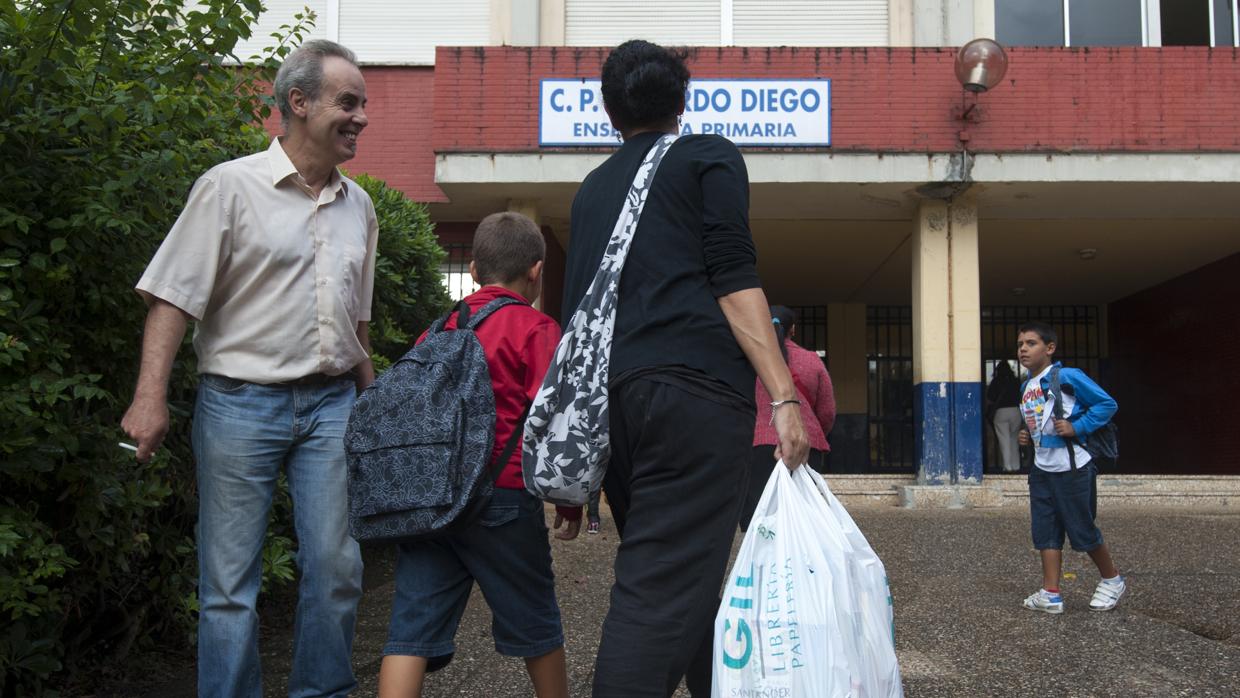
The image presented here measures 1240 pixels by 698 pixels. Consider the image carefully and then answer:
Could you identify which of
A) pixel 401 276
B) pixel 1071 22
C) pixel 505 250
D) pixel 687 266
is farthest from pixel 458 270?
pixel 687 266

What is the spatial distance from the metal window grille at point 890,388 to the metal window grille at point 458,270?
8.34 m

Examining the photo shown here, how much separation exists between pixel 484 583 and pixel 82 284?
5.17 ft

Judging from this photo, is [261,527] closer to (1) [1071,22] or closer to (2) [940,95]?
(2) [940,95]

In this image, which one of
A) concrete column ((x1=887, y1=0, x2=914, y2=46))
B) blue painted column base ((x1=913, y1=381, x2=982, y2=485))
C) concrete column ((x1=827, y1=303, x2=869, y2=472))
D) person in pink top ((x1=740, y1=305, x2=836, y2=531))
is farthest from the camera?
concrete column ((x1=827, y1=303, x2=869, y2=472))

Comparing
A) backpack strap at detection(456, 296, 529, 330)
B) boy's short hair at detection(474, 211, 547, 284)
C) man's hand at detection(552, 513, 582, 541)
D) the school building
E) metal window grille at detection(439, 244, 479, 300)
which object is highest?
the school building

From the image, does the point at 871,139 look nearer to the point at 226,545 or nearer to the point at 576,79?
the point at 576,79

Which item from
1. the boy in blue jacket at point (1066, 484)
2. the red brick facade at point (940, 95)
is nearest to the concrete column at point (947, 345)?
the red brick facade at point (940, 95)

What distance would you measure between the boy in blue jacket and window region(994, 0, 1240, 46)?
801cm

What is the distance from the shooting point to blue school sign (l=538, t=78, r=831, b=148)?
1098 cm

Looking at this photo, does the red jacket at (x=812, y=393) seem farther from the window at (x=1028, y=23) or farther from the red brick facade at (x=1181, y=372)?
the red brick facade at (x=1181, y=372)

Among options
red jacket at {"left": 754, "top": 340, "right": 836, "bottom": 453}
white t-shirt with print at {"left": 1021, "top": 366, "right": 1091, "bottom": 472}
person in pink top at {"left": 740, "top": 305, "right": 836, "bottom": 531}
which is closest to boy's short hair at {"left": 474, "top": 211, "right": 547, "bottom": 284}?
person in pink top at {"left": 740, "top": 305, "right": 836, "bottom": 531}

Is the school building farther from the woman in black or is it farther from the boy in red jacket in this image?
the woman in black

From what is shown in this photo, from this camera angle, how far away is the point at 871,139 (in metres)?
11.0

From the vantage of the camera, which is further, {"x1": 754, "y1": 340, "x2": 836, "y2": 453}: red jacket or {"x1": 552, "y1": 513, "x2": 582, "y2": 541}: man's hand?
{"x1": 754, "y1": 340, "x2": 836, "y2": 453}: red jacket
